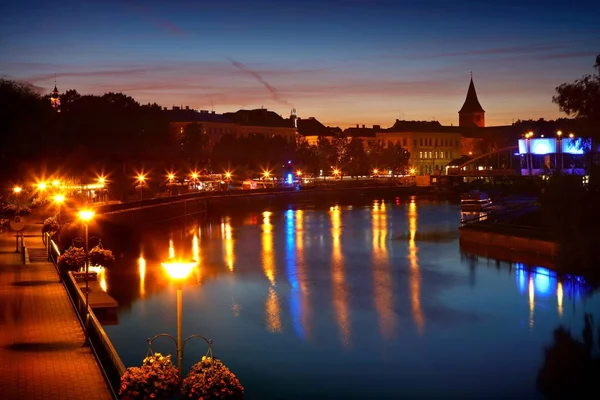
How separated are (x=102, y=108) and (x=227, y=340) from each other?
5584 cm

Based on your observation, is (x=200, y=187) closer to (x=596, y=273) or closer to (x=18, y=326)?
(x=596, y=273)

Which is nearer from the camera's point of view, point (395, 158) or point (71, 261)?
point (71, 261)

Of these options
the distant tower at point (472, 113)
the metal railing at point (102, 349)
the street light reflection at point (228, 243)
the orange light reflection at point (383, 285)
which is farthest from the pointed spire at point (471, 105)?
the metal railing at point (102, 349)

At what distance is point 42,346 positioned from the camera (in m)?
17.6

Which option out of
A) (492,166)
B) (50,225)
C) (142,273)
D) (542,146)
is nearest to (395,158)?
(492,166)

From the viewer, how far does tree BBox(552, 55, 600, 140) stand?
1651 inches

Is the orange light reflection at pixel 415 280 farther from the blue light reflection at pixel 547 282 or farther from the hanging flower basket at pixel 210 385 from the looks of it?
the hanging flower basket at pixel 210 385

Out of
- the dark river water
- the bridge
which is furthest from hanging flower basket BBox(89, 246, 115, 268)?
the bridge

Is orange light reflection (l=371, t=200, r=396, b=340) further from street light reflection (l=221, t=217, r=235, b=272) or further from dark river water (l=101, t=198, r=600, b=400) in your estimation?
street light reflection (l=221, t=217, r=235, b=272)

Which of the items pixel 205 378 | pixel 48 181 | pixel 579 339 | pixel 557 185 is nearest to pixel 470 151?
pixel 48 181

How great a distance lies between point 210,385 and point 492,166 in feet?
466

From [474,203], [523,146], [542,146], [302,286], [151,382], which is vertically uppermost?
[523,146]

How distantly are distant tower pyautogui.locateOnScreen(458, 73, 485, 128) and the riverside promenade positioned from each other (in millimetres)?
176598

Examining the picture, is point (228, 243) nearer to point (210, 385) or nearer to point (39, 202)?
point (39, 202)
